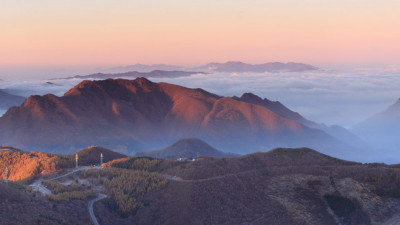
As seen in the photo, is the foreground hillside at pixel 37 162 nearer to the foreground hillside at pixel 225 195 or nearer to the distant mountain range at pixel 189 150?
the foreground hillside at pixel 225 195

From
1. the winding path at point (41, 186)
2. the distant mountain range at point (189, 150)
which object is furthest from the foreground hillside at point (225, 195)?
the distant mountain range at point (189, 150)

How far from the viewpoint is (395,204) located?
166 feet

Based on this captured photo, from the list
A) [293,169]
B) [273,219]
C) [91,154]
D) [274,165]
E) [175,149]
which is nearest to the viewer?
[273,219]

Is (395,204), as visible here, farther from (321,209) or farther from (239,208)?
(239,208)

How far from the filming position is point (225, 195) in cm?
5350

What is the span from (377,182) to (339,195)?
234 inches

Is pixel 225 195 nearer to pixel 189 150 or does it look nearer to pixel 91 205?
pixel 91 205

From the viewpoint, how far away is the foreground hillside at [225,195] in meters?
48.2

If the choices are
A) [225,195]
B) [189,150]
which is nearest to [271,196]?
[225,195]

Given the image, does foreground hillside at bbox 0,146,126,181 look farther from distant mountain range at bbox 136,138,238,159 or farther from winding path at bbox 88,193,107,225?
distant mountain range at bbox 136,138,238,159

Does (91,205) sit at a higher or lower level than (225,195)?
higher

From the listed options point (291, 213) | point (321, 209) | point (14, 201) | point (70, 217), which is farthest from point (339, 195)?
point (14, 201)

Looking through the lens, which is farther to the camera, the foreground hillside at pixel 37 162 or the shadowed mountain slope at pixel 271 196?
the foreground hillside at pixel 37 162

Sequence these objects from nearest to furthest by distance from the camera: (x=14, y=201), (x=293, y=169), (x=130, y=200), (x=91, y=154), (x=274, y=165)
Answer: (x=14, y=201), (x=130, y=200), (x=293, y=169), (x=274, y=165), (x=91, y=154)
